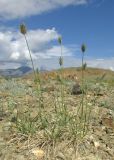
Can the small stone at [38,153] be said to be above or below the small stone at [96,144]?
below

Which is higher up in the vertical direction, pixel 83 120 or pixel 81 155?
pixel 83 120

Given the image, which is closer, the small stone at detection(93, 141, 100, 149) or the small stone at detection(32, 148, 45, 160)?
the small stone at detection(32, 148, 45, 160)

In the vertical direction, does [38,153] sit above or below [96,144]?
below

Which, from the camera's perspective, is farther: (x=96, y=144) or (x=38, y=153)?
(x=96, y=144)

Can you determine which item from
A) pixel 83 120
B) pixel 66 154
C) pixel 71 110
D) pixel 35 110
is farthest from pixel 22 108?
pixel 66 154

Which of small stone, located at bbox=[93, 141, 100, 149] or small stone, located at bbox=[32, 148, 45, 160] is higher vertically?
small stone, located at bbox=[93, 141, 100, 149]

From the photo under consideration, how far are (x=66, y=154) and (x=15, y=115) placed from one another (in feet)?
6.75

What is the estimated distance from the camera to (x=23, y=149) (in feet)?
24.1

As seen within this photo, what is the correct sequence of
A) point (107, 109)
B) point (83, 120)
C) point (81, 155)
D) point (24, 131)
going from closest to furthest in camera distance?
point (81, 155) → point (24, 131) → point (83, 120) → point (107, 109)

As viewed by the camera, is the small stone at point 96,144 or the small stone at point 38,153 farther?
the small stone at point 96,144

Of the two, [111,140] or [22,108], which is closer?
[111,140]

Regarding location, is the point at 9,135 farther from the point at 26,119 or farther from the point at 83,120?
the point at 83,120

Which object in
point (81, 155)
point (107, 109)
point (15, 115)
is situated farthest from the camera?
point (107, 109)

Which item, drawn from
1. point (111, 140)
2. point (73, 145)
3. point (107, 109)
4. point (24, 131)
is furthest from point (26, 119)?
point (107, 109)
